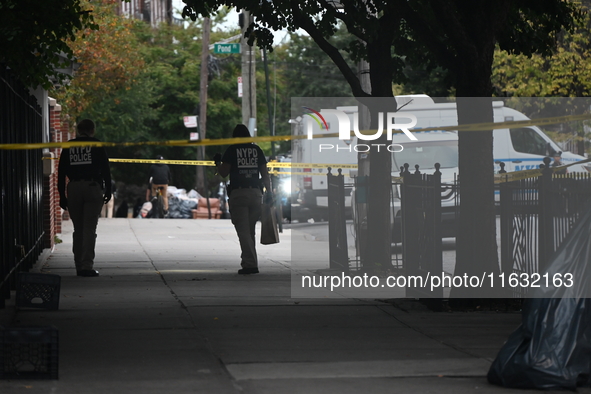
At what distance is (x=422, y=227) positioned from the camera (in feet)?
29.0

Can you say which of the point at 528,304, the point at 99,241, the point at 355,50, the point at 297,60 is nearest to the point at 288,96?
the point at 297,60

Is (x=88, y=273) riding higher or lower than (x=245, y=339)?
higher

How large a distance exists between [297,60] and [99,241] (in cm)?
3487

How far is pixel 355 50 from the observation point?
Result: 12.2 meters

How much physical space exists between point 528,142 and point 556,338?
1596 cm

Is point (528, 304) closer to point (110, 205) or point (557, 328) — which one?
point (557, 328)

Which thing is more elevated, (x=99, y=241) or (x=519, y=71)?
(x=519, y=71)

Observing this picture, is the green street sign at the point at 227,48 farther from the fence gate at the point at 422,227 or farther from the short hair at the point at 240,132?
the fence gate at the point at 422,227

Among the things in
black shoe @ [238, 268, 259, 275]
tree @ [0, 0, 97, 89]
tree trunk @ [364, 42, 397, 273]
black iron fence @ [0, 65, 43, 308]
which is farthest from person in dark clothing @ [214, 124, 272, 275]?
tree @ [0, 0, 97, 89]

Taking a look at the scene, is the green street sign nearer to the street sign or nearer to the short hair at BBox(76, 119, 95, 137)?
the street sign

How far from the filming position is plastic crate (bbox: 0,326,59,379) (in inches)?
215

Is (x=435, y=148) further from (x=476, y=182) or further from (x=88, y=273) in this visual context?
(x=476, y=182)

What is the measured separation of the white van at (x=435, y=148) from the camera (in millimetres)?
18250

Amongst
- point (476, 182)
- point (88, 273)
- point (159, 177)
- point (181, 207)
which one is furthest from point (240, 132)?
point (181, 207)
